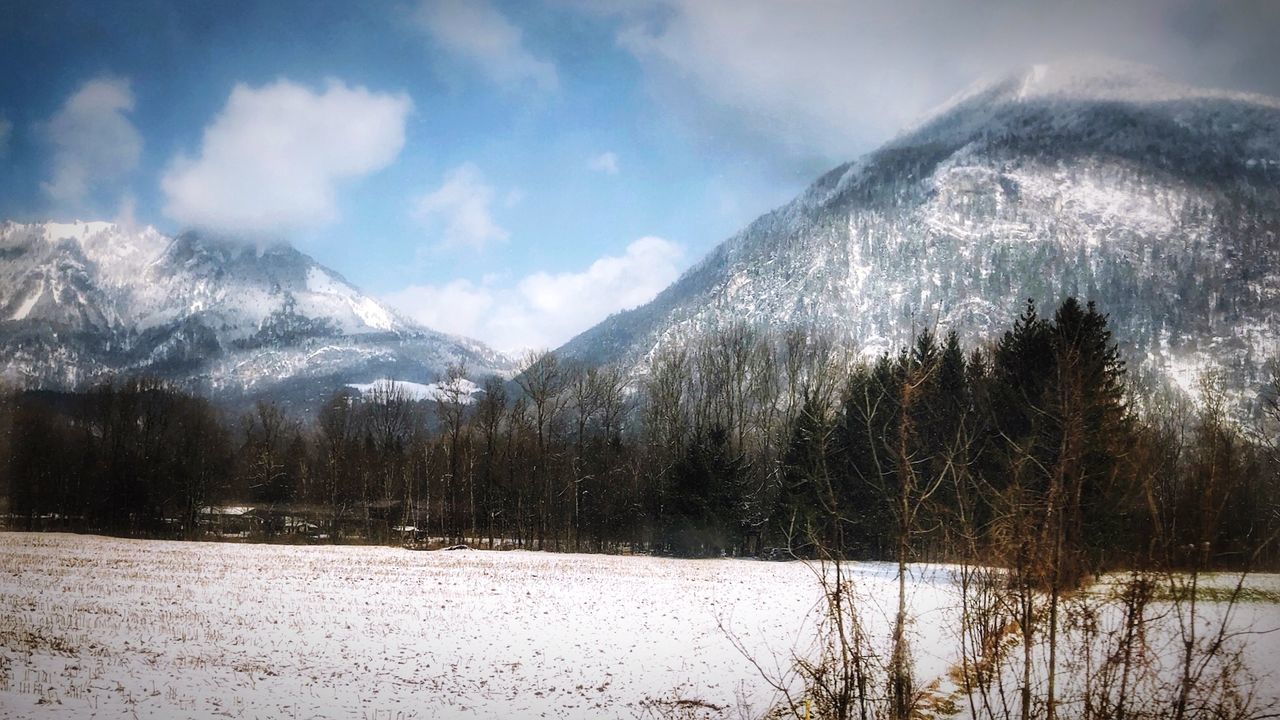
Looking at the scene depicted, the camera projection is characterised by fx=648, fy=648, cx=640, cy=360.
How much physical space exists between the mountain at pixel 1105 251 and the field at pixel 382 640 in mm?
13551

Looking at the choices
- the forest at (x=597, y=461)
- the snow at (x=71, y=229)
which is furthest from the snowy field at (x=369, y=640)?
the forest at (x=597, y=461)

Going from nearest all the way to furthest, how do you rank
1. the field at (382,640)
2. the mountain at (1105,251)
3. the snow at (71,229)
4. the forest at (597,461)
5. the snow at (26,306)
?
the field at (382,640)
the snow at (26,306)
the snow at (71,229)
the mountain at (1105,251)
the forest at (597,461)

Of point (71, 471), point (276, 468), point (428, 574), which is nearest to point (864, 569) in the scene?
point (428, 574)

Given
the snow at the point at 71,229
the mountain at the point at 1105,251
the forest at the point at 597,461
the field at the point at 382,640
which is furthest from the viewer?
the forest at the point at 597,461

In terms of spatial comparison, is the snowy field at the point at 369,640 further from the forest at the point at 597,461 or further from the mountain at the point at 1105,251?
the mountain at the point at 1105,251

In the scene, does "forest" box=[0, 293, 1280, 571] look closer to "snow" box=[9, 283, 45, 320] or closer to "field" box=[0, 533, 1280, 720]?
"field" box=[0, 533, 1280, 720]

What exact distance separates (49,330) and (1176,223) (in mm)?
96532

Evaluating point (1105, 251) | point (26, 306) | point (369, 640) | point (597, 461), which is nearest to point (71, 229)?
point (26, 306)

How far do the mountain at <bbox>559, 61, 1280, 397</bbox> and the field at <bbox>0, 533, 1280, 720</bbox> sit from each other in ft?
44.5

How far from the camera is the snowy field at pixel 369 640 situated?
11469 millimetres

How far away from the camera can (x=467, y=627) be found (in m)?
18.7

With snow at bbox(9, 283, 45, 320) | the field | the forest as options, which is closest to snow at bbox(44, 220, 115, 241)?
snow at bbox(9, 283, 45, 320)

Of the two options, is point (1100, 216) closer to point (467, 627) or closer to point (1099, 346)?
point (1099, 346)

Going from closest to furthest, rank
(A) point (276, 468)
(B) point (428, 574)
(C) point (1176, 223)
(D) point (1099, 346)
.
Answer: (D) point (1099, 346)
(B) point (428, 574)
(A) point (276, 468)
(C) point (1176, 223)
